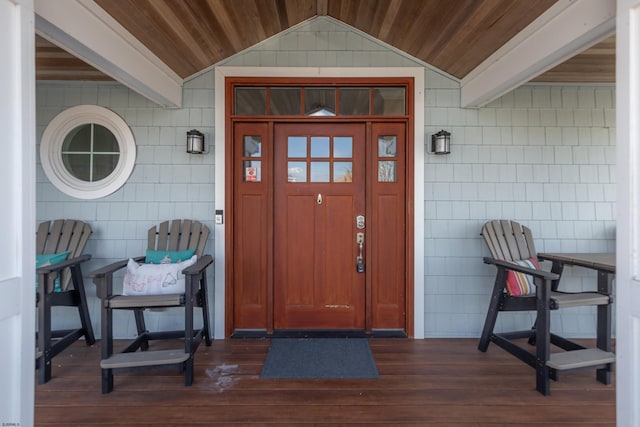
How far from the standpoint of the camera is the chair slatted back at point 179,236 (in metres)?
3.06

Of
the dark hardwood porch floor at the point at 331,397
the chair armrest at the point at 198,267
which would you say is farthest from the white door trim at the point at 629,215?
the chair armrest at the point at 198,267

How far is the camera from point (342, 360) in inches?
110

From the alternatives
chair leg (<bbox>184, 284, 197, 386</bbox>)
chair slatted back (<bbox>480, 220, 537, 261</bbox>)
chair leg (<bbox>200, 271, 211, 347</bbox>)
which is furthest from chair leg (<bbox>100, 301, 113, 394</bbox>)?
chair slatted back (<bbox>480, 220, 537, 261</bbox>)

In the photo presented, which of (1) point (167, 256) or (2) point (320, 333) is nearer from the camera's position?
(1) point (167, 256)

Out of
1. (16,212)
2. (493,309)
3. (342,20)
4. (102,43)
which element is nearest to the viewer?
(16,212)

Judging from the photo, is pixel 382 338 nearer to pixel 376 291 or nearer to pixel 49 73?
pixel 376 291

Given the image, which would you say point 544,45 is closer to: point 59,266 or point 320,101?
point 320,101

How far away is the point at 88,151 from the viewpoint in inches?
130

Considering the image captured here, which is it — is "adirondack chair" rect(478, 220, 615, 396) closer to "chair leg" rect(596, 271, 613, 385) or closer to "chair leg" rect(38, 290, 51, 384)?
"chair leg" rect(596, 271, 613, 385)

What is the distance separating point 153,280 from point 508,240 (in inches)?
115

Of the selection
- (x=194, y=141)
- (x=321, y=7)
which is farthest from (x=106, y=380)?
(x=321, y=7)

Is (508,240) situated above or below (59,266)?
above

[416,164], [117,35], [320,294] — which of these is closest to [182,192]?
[117,35]

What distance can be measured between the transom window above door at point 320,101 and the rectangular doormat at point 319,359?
213 centimetres
